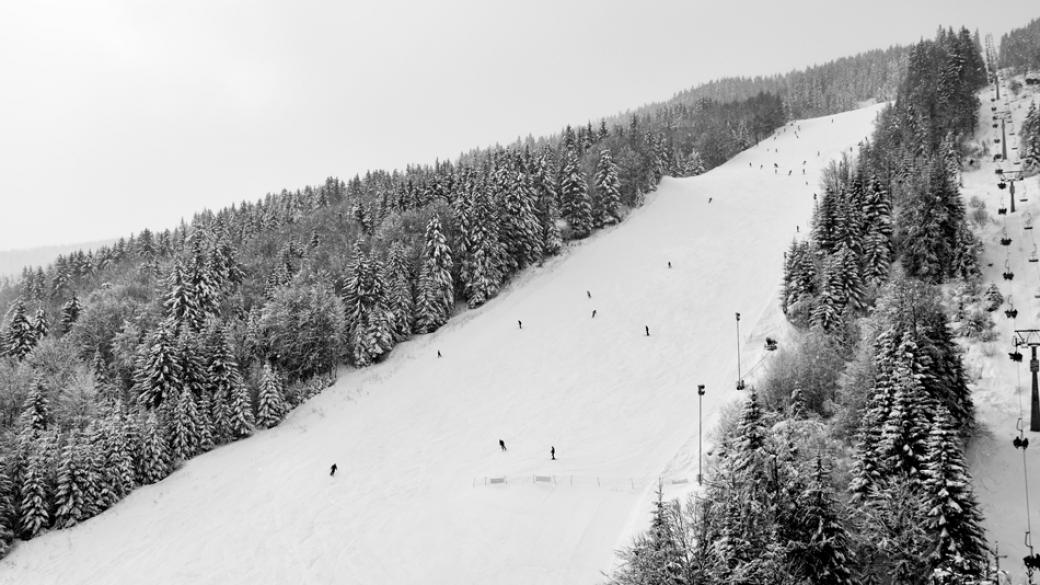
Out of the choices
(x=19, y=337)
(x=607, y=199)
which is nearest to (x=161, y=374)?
(x=19, y=337)

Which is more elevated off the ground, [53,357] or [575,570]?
[53,357]

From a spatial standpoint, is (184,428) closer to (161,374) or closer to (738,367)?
(161,374)

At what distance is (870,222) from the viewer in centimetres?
4959

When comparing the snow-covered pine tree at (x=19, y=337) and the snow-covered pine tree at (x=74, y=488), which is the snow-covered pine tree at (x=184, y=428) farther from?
the snow-covered pine tree at (x=19, y=337)

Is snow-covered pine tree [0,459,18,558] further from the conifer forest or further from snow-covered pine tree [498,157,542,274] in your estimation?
snow-covered pine tree [498,157,542,274]

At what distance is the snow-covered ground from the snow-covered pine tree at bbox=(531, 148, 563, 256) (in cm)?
4005

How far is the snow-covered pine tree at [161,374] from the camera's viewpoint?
152 ft

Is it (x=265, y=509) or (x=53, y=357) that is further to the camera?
(x=53, y=357)

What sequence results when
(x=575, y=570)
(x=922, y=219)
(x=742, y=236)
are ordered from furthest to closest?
(x=742, y=236) → (x=922, y=219) → (x=575, y=570)

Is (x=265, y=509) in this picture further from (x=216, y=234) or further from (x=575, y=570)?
(x=216, y=234)

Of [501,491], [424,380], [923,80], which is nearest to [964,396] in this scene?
[501,491]

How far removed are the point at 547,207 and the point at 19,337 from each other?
58283 millimetres

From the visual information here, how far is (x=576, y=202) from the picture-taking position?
74.5 meters

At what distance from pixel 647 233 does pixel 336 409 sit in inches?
1682
